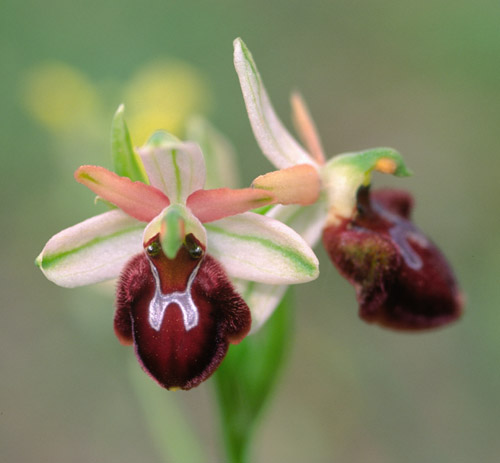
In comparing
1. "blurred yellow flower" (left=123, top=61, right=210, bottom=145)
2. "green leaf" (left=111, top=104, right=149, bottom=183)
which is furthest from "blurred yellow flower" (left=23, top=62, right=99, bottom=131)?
"green leaf" (left=111, top=104, right=149, bottom=183)

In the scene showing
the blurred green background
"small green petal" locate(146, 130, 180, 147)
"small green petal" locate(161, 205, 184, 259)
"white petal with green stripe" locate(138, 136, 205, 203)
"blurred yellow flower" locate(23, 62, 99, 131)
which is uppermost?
"small green petal" locate(146, 130, 180, 147)

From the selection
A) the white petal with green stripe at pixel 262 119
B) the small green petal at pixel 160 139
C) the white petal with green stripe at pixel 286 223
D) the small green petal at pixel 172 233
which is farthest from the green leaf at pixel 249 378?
the small green petal at pixel 160 139

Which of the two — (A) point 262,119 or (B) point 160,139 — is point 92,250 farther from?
(A) point 262,119

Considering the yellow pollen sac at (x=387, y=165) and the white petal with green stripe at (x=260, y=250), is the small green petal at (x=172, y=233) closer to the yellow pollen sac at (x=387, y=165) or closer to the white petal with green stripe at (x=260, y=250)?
the white petal with green stripe at (x=260, y=250)

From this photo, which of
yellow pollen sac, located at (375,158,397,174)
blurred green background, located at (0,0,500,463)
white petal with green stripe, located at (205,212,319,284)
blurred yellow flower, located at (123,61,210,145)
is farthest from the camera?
blurred green background, located at (0,0,500,463)

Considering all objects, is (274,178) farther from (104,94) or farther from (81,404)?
(81,404)

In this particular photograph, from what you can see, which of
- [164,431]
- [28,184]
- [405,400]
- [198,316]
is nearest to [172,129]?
[28,184]

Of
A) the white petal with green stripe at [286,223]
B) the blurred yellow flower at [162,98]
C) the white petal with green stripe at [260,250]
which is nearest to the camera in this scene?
the white petal with green stripe at [260,250]

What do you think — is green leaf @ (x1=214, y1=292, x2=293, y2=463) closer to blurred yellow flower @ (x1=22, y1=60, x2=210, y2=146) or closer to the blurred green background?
the blurred green background
